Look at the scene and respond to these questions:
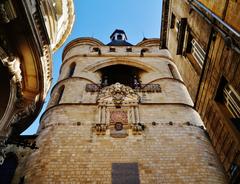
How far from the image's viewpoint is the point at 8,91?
5.79 meters

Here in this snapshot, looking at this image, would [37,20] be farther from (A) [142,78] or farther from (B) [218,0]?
(A) [142,78]

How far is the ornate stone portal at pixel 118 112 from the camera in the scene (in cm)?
A: 833

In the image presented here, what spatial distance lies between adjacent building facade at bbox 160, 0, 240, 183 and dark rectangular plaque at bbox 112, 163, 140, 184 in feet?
8.26

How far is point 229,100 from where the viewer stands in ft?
19.4

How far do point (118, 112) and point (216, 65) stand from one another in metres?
4.39

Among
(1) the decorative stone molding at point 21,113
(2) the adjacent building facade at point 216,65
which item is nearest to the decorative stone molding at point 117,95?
(2) the adjacent building facade at point 216,65

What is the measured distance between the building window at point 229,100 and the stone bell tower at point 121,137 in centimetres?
191

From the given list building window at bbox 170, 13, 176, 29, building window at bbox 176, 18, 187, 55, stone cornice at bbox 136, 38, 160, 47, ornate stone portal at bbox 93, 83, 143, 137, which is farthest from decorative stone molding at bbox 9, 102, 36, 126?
stone cornice at bbox 136, 38, 160, 47

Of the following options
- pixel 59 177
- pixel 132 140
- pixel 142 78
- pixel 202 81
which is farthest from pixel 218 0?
pixel 142 78

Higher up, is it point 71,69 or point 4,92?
point 71,69

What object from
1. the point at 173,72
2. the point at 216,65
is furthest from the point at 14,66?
the point at 173,72

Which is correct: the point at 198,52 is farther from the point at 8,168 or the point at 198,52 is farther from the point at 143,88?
the point at 8,168

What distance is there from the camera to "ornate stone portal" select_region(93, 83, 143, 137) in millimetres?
8328

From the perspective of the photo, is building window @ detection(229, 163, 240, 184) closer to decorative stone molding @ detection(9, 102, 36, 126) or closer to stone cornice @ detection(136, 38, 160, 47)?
decorative stone molding @ detection(9, 102, 36, 126)
